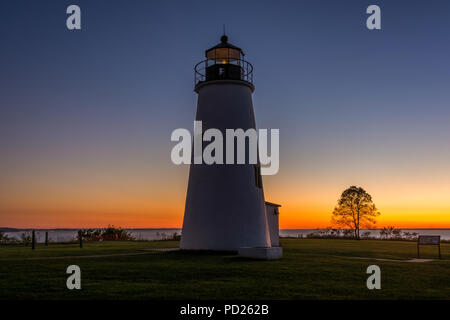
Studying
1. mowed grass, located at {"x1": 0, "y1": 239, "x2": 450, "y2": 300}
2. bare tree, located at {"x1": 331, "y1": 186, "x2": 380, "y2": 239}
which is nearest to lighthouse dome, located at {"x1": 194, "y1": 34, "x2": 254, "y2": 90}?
mowed grass, located at {"x1": 0, "y1": 239, "x2": 450, "y2": 300}

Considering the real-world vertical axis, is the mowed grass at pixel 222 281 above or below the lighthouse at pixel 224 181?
below

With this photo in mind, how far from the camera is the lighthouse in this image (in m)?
19.0

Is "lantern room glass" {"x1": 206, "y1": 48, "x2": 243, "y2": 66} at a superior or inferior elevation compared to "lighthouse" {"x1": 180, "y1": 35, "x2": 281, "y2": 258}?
superior

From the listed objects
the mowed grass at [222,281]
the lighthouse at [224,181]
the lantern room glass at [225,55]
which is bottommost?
the mowed grass at [222,281]

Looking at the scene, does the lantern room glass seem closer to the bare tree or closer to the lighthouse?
the lighthouse

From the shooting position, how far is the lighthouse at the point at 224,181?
19.0 meters

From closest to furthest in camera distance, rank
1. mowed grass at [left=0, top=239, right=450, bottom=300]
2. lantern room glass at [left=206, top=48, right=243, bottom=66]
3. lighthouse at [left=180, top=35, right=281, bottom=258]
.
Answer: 1. mowed grass at [left=0, top=239, right=450, bottom=300]
2. lighthouse at [left=180, top=35, right=281, bottom=258]
3. lantern room glass at [left=206, top=48, right=243, bottom=66]

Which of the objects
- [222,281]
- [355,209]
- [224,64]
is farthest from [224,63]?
[355,209]

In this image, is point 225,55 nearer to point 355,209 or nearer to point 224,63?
point 224,63

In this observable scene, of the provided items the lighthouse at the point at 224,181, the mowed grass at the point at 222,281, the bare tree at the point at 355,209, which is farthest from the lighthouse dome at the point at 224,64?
the bare tree at the point at 355,209

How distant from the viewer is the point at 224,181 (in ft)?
63.4

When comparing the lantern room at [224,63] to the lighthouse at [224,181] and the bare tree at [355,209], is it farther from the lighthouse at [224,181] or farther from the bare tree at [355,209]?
the bare tree at [355,209]
